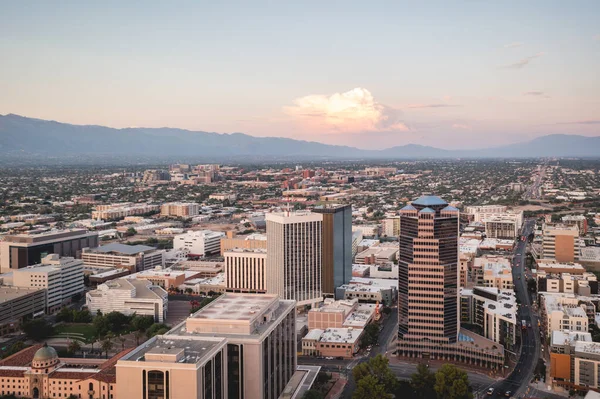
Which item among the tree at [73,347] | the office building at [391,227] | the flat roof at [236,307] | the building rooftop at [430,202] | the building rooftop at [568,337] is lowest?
the tree at [73,347]

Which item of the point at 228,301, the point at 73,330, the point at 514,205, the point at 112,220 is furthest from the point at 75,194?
the point at 228,301

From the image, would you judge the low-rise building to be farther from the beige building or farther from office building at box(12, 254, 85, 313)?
office building at box(12, 254, 85, 313)

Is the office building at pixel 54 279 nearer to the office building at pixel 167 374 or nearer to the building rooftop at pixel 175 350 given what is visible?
the building rooftop at pixel 175 350

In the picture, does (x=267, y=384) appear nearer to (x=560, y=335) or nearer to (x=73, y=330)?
(x=560, y=335)

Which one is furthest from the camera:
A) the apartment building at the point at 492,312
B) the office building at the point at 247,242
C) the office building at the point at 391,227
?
the office building at the point at 391,227

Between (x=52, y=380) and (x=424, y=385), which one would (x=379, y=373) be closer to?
(x=424, y=385)

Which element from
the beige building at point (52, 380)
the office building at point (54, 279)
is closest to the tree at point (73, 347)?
the beige building at point (52, 380)

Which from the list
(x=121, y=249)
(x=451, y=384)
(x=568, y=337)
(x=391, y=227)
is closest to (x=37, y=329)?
(x=121, y=249)
